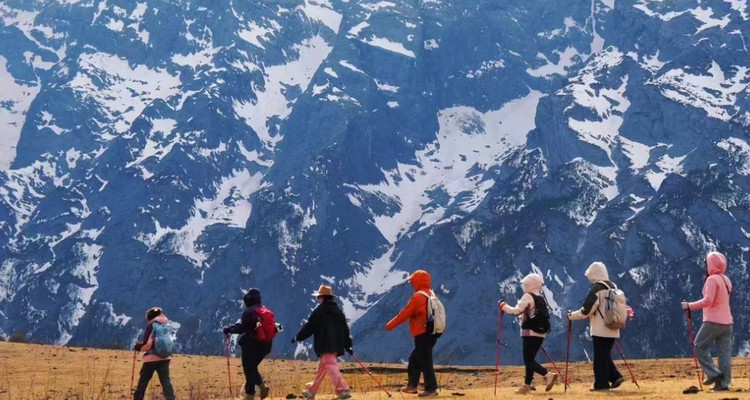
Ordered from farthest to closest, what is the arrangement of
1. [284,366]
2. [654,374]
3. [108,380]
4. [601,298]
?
1. [284,366]
2. [108,380]
3. [654,374]
4. [601,298]

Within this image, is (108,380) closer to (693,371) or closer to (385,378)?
(385,378)

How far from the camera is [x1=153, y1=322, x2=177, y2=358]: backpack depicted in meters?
29.7

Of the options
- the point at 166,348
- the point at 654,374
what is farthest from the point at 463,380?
the point at 166,348

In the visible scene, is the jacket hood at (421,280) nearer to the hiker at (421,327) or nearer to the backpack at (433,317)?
the hiker at (421,327)

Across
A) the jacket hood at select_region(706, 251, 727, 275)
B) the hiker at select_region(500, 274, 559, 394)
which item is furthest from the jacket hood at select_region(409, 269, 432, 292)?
the jacket hood at select_region(706, 251, 727, 275)

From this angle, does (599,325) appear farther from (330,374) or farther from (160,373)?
(160,373)

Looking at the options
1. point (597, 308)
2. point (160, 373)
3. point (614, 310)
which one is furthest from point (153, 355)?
point (614, 310)

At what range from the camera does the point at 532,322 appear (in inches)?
1182

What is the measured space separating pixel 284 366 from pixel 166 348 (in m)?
29.9

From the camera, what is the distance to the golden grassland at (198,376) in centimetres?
3994

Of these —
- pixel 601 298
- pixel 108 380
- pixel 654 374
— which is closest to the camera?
pixel 601 298

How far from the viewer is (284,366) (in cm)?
5931

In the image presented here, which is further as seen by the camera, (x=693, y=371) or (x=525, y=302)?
(x=693, y=371)

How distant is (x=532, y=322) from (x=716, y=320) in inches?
197
